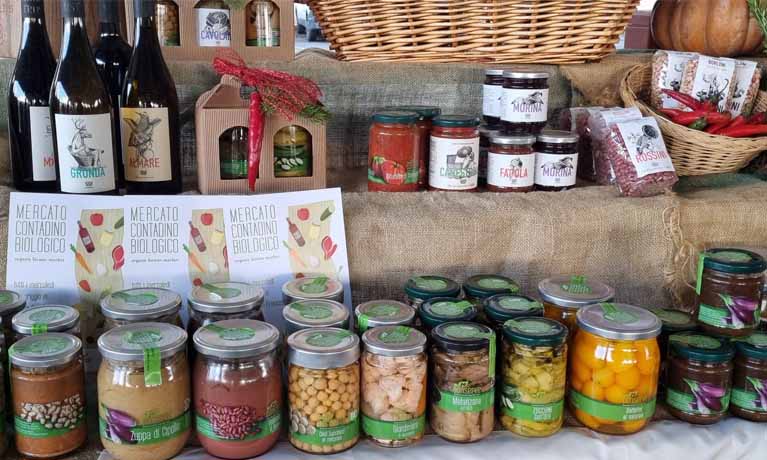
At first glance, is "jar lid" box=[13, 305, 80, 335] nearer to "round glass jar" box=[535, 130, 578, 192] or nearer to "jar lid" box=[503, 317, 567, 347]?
"jar lid" box=[503, 317, 567, 347]

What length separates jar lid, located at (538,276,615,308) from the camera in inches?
46.7

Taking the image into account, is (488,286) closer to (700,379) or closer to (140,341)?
(700,379)

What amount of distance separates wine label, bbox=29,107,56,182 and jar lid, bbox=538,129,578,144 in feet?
2.76

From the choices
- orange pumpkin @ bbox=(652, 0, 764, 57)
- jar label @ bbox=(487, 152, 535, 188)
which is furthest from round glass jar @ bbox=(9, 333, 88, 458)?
orange pumpkin @ bbox=(652, 0, 764, 57)

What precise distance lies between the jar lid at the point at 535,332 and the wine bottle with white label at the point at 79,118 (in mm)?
679

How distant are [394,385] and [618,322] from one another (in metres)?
0.32

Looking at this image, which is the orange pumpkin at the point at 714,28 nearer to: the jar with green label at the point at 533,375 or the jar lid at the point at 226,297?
the jar with green label at the point at 533,375

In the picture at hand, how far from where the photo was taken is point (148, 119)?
1.30 meters

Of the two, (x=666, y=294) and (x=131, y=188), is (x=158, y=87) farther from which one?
(x=666, y=294)

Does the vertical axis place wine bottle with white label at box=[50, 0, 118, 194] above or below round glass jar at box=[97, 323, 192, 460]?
above

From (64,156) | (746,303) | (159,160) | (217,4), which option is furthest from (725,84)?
(64,156)

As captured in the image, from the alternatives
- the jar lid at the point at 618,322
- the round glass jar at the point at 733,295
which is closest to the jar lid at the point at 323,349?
the jar lid at the point at 618,322

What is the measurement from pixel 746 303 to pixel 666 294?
25 centimetres

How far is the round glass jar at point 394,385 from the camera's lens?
104cm
